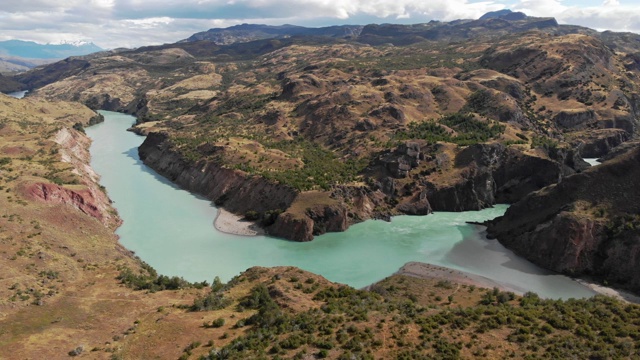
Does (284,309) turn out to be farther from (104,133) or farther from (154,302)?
(104,133)

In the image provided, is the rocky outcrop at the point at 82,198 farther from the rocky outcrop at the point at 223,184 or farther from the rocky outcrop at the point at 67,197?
the rocky outcrop at the point at 223,184

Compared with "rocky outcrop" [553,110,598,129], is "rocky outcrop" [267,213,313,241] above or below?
below

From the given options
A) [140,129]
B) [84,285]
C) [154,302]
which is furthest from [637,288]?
[140,129]

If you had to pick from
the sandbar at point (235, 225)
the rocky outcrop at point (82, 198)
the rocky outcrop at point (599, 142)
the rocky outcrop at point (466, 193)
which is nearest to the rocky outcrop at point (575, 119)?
the rocky outcrop at point (599, 142)

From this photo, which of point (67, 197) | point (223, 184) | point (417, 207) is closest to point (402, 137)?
point (417, 207)

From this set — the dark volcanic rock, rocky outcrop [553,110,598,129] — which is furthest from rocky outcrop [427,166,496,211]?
rocky outcrop [553,110,598,129]

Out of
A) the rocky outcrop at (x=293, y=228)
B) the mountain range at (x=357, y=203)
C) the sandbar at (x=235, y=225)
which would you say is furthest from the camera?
the sandbar at (x=235, y=225)

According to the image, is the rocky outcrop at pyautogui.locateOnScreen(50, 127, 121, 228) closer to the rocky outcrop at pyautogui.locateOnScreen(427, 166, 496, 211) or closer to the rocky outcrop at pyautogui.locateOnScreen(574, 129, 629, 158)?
the rocky outcrop at pyautogui.locateOnScreen(427, 166, 496, 211)
